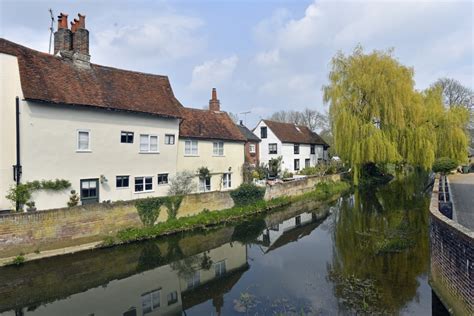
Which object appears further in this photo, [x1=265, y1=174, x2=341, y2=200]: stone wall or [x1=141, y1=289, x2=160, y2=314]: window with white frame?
[x1=265, y1=174, x2=341, y2=200]: stone wall

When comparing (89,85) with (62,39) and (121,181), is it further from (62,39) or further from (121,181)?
(121,181)

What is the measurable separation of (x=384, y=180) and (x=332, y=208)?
55.6ft

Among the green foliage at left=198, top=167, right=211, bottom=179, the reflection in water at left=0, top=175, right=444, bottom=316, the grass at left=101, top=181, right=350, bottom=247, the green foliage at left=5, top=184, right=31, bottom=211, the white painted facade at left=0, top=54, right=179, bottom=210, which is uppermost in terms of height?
the white painted facade at left=0, top=54, right=179, bottom=210

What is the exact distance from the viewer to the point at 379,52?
99.2 ft

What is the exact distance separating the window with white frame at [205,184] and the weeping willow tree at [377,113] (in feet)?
44.3

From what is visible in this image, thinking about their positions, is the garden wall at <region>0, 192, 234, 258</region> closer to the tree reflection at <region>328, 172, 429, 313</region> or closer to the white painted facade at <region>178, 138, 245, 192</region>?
the white painted facade at <region>178, 138, 245, 192</region>

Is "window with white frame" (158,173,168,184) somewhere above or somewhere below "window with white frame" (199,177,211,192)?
above

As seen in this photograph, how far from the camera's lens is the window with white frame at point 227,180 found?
25.3 metres

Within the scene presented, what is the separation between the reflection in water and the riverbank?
41 cm

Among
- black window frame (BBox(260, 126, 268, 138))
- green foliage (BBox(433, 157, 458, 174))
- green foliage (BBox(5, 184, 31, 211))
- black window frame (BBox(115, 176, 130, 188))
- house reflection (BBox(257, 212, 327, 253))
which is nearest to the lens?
green foliage (BBox(5, 184, 31, 211))

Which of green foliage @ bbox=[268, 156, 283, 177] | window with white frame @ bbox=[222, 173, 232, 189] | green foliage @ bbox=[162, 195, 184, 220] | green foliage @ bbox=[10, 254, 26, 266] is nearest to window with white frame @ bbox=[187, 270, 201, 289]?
green foliage @ bbox=[162, 195, 184, 220]

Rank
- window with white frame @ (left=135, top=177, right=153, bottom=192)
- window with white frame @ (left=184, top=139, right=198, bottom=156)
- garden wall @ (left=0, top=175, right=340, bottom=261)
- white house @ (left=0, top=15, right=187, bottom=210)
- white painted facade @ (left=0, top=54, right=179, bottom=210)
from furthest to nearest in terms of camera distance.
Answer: window with white frame @ (left=184, top=139, right=198, bottom=156), window with white frame @ (left=135, top=177, right=153, bottom=192), white house @ (left=0, top=15, right=187, bottom=210), white painted facade @ (left=0, top=54, right=179, bottom=210), garden wall @ (left=0, top=175, right=340, bottom=261)

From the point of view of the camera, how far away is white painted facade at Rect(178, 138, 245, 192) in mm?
22438

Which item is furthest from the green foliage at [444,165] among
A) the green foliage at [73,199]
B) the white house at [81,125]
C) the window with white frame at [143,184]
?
the green foliage at [73,199]
